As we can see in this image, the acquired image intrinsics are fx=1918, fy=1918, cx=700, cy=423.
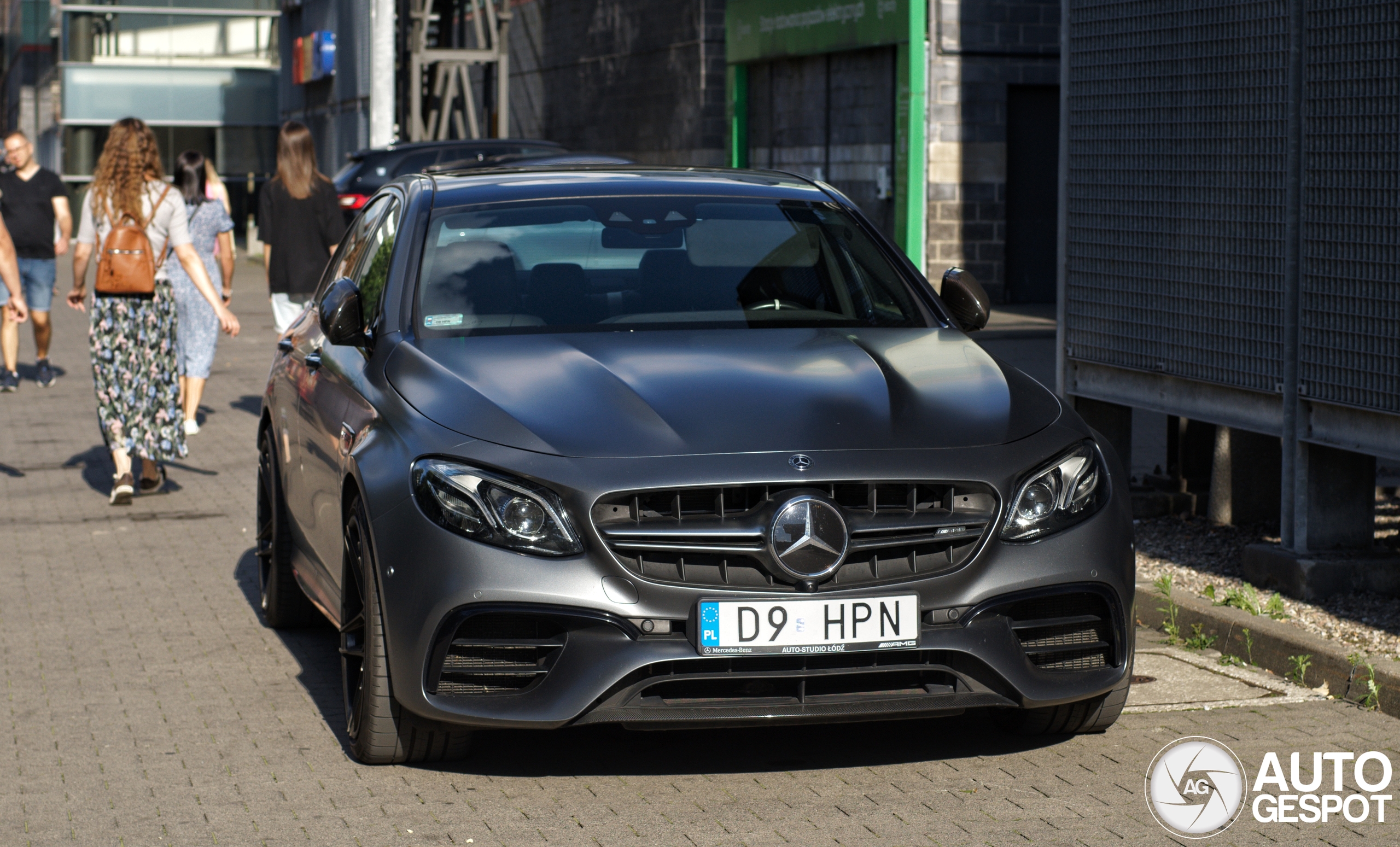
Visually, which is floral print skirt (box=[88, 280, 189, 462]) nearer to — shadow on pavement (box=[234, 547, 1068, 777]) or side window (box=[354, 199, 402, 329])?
side window (box=[354, 199, 402, 329])

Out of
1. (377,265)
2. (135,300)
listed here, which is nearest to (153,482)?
(135,300)

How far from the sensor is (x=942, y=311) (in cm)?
583

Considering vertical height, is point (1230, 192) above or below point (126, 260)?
above

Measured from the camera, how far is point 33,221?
15688 millimetres

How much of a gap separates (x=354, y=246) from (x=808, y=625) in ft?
9.70

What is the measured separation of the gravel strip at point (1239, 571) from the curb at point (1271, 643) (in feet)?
0.36

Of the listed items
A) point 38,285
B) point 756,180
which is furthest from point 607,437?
point 38,285

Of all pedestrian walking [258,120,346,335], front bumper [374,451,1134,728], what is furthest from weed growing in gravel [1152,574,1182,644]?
pedestrian walking [258,120,346,335]

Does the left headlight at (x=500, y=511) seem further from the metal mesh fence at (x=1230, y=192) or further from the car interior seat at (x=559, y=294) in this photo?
the metal mesh fence at (x=1230, y=192)

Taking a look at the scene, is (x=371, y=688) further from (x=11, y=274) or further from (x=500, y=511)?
(x=11, y=274)

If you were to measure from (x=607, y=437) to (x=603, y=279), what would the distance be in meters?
1.18

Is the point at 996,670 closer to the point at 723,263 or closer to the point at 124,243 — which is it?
the point at 723,263

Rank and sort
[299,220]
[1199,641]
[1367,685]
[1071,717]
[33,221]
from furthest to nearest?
[33,221]
[299,220]
[1199,641]
[1367,685]
[1071,717]

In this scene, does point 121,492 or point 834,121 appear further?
point 834,121
